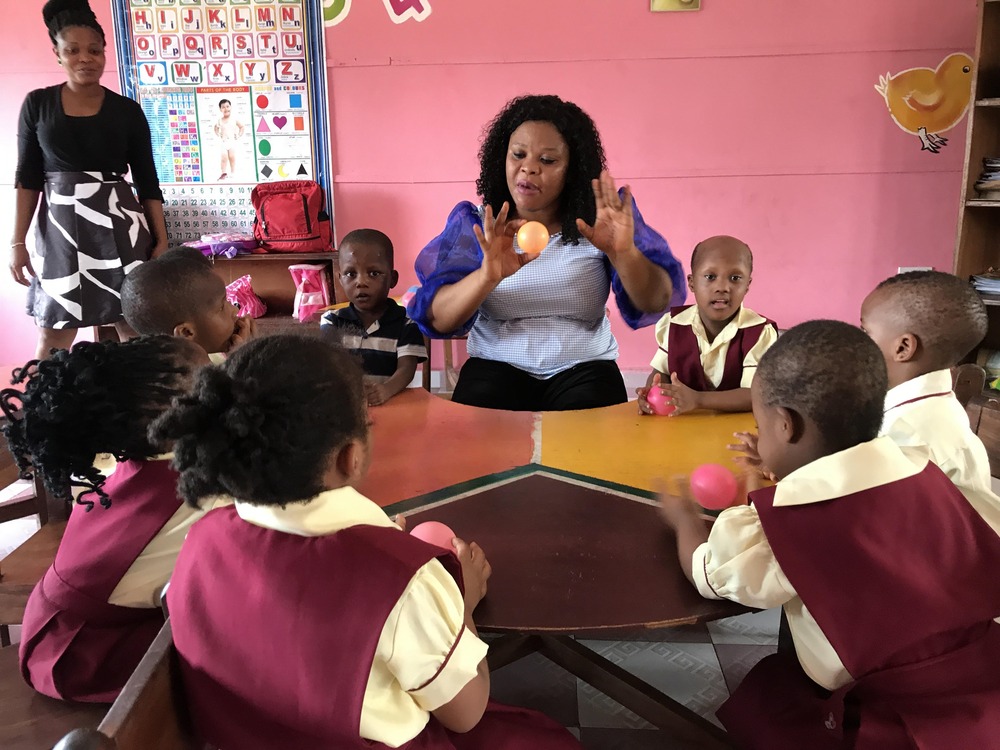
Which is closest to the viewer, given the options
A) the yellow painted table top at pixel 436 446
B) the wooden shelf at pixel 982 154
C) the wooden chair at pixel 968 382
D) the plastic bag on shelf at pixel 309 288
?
the yellow painted table top at pixel 436 446

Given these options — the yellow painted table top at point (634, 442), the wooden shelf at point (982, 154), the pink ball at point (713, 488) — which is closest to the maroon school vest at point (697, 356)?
the yellow painted table top at point (634, 442)

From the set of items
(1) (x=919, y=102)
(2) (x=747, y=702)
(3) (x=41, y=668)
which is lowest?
Answer: (2) (x=747, y=702)

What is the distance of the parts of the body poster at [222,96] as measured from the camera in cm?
449

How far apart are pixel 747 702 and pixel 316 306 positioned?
3640 millimetres

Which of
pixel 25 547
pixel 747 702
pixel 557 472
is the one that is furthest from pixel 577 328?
pixel 25 547

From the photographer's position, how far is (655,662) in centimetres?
222

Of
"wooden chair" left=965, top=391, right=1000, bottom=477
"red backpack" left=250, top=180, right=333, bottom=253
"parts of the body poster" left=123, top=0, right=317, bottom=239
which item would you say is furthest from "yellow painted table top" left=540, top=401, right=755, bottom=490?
"parts of the body poster" left=123, top=0, right=317, bottom=239

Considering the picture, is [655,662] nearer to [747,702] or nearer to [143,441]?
[747,702]

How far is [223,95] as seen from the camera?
4586 millimetres

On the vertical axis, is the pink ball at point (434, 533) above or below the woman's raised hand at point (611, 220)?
below

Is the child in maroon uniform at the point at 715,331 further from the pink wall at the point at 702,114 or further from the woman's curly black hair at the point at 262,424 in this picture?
the pink wall at the point at 702,114

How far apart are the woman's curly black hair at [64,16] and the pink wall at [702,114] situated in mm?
1554

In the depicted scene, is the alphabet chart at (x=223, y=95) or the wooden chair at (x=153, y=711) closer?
the wooden chair at (x=153, y=711)

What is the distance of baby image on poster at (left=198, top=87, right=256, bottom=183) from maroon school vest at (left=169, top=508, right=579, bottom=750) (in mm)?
4140
